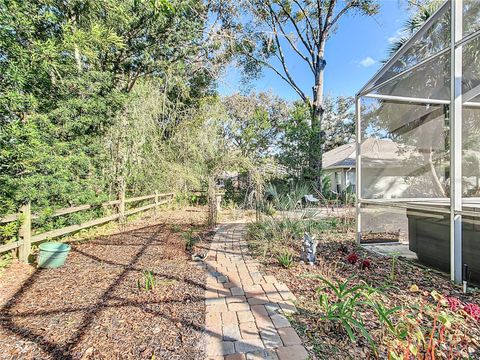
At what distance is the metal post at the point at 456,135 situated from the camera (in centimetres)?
281

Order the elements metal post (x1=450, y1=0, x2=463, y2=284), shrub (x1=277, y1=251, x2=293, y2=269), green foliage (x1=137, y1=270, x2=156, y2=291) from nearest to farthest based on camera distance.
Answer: green foliage (x1=137, y1=270, x2=156, y2=291) → metal post (x1=450, y1=0, x2=463, y2=284) → shrub (x1=277, y1=251, x2=293, y2=269)

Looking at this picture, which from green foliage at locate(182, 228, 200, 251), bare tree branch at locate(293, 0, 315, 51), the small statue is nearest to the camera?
the small statue

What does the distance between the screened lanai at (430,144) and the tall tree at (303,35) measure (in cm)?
628

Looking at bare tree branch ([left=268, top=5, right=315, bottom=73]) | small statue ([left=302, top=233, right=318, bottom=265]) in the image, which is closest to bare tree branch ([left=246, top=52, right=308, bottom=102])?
bare tree branch ([left=268, top=5, right=315, bottom=73])

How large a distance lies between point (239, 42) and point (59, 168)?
393 inches

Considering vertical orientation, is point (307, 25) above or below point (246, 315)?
above

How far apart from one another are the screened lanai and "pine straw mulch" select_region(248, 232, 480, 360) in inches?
13.2

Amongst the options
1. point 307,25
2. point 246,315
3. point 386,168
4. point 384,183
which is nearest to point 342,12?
point 307,25

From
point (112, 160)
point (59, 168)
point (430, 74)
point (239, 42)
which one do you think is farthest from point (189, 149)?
point (430, 74)

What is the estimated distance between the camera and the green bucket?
335cm

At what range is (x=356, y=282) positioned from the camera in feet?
9.41

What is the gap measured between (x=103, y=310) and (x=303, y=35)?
13.8 meters

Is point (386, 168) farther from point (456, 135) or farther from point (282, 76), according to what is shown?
point (282, 76)

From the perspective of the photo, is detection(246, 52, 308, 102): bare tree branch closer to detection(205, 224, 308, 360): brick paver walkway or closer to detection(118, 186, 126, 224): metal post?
detection(118, 186, 126, 224): metal post
